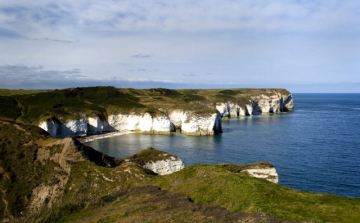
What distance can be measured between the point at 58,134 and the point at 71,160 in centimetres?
4709

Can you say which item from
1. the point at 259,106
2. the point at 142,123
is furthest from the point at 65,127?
the point at 259,106

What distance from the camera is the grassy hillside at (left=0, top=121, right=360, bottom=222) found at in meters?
15.6

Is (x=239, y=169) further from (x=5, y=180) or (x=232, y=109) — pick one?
(x=232, y=109)

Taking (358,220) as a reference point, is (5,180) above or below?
below

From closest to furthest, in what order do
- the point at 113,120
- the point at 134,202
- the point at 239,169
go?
the point at 134,202 → the point at 239,169 → the point at 113,120

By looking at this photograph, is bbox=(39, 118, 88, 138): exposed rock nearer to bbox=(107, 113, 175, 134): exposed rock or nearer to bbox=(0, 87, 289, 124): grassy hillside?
bbox=(0, 87, 289, 124): grassy hillside

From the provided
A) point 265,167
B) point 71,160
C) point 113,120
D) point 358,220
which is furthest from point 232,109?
point 358,220

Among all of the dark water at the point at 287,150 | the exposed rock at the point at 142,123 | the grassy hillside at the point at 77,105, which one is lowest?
the dark water at the point at 287,150

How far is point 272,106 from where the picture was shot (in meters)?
148

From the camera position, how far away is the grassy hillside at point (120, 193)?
51.2 feet

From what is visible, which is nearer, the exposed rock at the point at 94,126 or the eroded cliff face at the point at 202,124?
the exposed rock at the point at 94,126

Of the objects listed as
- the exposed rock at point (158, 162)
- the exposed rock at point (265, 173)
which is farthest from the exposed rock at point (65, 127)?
Result: the exposed rock at point (265, 173)

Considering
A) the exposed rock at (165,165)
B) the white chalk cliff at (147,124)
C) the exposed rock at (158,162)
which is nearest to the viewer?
the exposed rock at (158,162)

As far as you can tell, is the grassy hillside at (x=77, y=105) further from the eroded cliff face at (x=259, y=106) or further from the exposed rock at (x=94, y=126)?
the eroded cliff face at (x=259, y=106)
